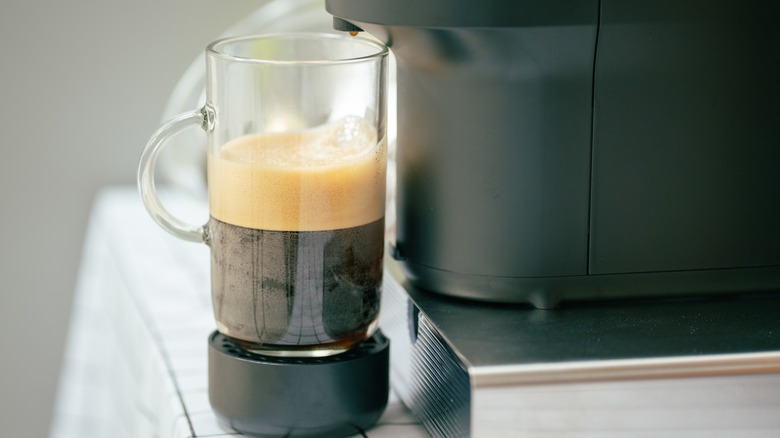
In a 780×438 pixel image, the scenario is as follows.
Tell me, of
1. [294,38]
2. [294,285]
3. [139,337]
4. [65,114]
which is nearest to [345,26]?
[294,38]

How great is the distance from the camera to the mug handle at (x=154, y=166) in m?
0.61

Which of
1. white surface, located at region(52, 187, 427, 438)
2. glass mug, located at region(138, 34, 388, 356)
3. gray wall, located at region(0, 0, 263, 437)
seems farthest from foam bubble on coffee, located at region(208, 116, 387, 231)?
gray wall, located at region(0, 0, 263, 437)

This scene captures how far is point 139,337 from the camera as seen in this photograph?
2.82 ft

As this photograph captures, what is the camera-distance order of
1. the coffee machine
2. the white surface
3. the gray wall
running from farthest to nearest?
the gray wall → the white surface → the coffee machine

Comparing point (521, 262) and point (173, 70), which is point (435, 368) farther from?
point (173, 70)

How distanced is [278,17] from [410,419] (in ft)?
2.29

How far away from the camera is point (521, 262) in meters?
0.59

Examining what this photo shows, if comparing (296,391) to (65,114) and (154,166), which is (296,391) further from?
(65,114)

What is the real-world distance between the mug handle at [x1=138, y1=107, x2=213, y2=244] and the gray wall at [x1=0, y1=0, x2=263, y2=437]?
0.89 meters

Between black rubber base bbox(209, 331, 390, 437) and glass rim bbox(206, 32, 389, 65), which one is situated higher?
glass rim bbox(206, 32, 389, 65)

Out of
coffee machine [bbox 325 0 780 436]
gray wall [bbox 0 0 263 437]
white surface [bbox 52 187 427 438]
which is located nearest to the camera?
coffee machine [bbox 325 0 780 436]

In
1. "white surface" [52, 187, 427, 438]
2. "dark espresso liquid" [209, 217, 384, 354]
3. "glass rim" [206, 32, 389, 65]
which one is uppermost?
"glass rim" [206, 32, 389, 65]

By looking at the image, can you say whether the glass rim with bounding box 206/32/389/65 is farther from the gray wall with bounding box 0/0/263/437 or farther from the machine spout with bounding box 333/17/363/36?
the gray wall with bounding box 0/0/263/437

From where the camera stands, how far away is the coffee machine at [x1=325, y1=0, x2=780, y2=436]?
21.9 inches
